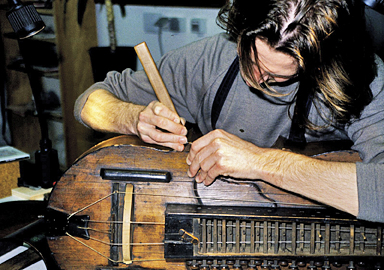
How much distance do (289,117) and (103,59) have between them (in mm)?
1448

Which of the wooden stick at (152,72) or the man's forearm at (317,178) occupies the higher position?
the wooden stick at (152,72)

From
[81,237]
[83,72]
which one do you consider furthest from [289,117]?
[83,72]

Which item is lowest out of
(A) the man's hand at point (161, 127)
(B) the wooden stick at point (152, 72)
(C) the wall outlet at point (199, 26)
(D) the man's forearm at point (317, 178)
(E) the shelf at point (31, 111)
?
(E) the shelf at point (31, 111)

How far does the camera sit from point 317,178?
3.57 feet

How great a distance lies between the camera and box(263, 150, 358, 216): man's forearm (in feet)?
3.47

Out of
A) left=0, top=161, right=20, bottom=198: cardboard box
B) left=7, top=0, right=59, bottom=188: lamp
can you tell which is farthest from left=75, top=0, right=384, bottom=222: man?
left=0, top=161, right=20, bottom=198: cardboard box

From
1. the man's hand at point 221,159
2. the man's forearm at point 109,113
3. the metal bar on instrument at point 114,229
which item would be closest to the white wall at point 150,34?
the man's forearm at point 109,113

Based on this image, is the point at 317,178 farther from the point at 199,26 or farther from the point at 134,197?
the point at 199,26

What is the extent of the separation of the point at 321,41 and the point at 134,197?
0.75 meters

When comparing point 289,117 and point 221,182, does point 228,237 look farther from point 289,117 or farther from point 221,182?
point 289,117

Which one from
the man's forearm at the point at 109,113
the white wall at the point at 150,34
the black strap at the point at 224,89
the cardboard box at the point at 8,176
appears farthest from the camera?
the white wall at the point at 150,34

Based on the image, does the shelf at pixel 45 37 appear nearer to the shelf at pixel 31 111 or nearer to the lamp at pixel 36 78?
the lamp at pixel 36 78

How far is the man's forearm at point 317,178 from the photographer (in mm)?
1058

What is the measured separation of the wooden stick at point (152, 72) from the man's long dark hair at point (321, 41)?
0.28 meters
